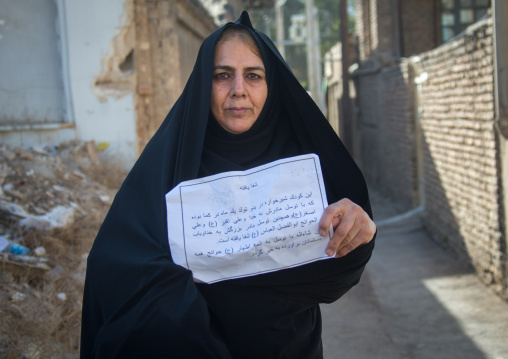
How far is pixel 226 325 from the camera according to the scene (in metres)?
1.66

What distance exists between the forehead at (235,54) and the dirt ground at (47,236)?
1618 mm

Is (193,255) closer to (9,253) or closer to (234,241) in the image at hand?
(234,241)

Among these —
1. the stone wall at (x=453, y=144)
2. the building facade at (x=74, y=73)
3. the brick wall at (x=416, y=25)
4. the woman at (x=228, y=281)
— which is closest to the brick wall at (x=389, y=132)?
the stone wall at (x=453, y=144)

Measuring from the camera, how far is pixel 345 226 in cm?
152

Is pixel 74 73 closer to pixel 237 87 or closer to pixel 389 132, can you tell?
pixel 237 87

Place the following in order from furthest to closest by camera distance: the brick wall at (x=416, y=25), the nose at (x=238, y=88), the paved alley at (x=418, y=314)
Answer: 1. the brick wall at (x=416, y=25)
2. the paved alley at (x=418, y=314)
3. the nose at (x=238, y=88)

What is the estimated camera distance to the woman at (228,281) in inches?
60.5

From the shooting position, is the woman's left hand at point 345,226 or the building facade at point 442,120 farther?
the building facade at point 442,120

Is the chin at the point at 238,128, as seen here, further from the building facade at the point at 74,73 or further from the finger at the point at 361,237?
the building facade at the point at 74,73

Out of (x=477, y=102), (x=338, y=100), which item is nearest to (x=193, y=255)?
(x=477, y=102)

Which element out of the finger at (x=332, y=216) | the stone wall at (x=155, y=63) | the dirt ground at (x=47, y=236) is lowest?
the dirt ground at (x=47, y=236)

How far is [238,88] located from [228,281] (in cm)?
63

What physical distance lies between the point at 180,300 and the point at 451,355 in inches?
103

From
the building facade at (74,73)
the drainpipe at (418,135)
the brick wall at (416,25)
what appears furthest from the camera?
the brick wall at (416,25)
